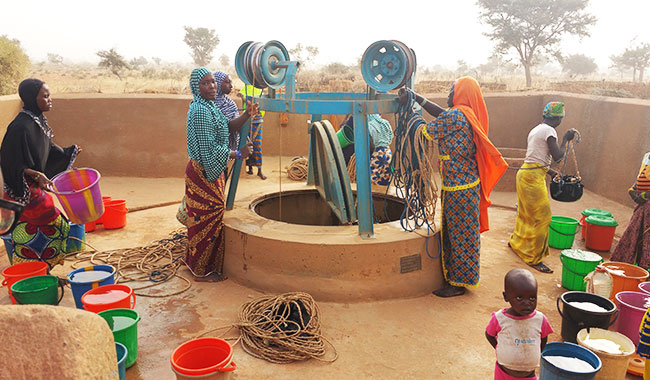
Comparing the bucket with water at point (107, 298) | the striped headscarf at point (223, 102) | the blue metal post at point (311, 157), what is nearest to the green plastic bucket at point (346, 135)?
the blue metal post at point (311, 157)

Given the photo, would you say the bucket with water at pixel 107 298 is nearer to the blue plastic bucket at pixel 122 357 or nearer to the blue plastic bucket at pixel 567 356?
the blue plastic bucket at pixel 122 357

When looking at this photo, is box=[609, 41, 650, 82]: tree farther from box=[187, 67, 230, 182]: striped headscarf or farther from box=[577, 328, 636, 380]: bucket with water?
box=[187, 67, 230, 182]: striped headscarf

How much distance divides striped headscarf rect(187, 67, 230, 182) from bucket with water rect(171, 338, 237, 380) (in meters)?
1.79

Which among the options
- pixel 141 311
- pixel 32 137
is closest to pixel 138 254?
pixel 141 311

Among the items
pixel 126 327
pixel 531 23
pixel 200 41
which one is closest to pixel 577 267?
pixel 126 327

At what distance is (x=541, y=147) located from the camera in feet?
16.4

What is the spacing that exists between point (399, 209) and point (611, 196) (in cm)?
408

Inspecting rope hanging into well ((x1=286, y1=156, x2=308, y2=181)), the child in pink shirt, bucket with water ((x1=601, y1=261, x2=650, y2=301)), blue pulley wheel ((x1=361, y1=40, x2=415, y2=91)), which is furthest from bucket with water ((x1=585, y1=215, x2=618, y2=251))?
rope hanging into well ((x1=286, y1=156, x2=308, y2=181))

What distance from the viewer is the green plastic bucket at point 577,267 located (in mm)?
4328

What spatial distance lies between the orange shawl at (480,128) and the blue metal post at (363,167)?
0.82 m

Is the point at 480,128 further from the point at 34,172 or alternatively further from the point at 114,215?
the point at 114,215

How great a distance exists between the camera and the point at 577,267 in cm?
437

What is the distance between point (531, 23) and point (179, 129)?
2077 cm

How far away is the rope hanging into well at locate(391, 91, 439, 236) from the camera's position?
4.24m
